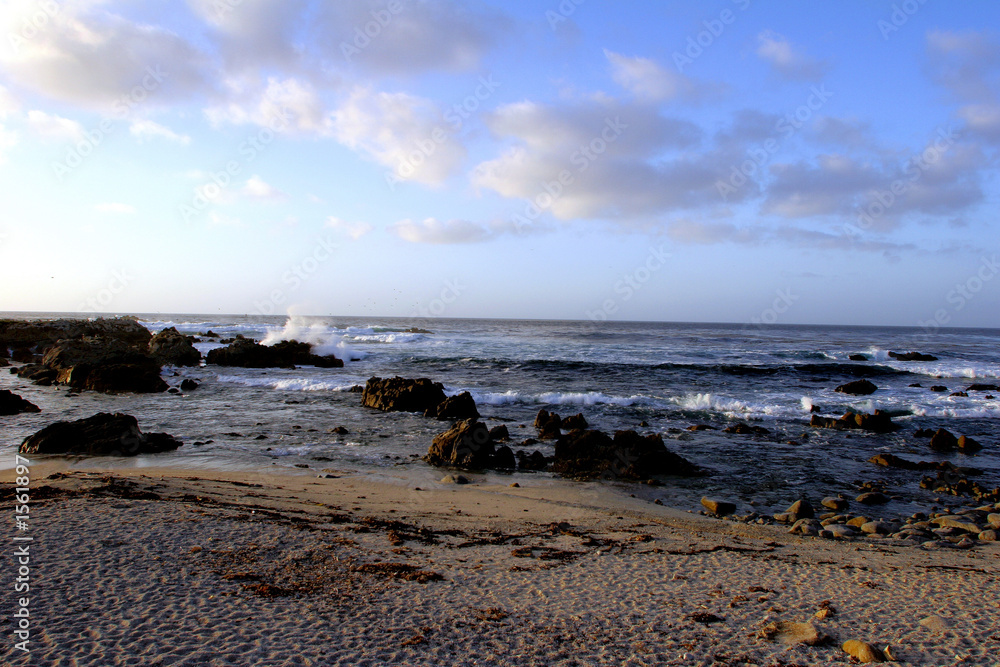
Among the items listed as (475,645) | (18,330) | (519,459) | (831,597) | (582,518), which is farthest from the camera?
(18,330)

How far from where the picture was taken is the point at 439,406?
16.5m

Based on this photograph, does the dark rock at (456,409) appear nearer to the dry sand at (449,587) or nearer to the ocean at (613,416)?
the ocean at (613,416)

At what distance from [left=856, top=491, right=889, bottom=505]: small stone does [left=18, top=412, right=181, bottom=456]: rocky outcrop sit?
13413 mm

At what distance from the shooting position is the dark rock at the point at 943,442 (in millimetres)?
13031

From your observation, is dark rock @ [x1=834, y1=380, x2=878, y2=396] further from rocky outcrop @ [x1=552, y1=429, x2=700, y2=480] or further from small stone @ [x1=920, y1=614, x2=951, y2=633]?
small stone @ [x1=920, y1=614, x2=951, y2=633]

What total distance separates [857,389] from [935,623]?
21.8m

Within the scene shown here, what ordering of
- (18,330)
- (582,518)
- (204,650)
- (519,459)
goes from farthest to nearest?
(18,330) → (519,459) → (582,518) → (204,650)

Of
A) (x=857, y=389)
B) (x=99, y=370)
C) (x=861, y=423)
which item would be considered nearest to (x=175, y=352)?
(x=99, y=370)

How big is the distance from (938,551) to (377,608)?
23.2 feet

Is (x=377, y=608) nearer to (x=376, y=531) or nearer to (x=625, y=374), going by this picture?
(x=376, y=531)

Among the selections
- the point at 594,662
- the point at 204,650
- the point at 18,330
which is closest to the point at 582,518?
the point at 594,662

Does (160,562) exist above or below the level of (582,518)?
above

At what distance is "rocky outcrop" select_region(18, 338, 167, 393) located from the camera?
63.8 ft

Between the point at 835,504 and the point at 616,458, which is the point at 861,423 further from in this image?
the point at 616,458
